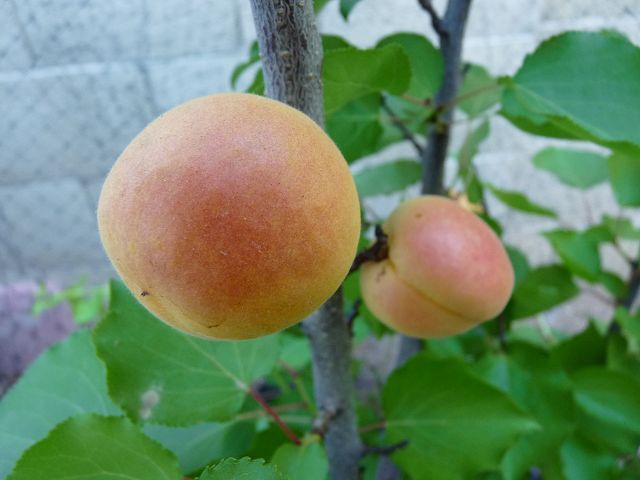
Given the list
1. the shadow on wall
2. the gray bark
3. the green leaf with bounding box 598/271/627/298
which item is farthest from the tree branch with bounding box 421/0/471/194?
the shadow on wall

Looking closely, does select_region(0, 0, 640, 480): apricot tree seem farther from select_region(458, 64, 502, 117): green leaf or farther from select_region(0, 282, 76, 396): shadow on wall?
select_region(0, 282, 76, 396): shadow on wall

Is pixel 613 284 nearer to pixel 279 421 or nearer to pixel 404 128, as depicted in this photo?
pixel 404 128

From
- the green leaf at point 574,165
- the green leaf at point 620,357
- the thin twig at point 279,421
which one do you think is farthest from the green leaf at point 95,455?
the green leaf at point 574,165

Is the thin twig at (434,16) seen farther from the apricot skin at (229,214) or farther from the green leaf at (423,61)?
the apricot skin at (229,214)

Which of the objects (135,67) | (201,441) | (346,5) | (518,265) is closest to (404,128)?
(346,5)

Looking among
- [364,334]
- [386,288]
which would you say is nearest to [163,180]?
[386,288]

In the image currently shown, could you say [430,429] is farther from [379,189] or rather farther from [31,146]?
[31,146]
